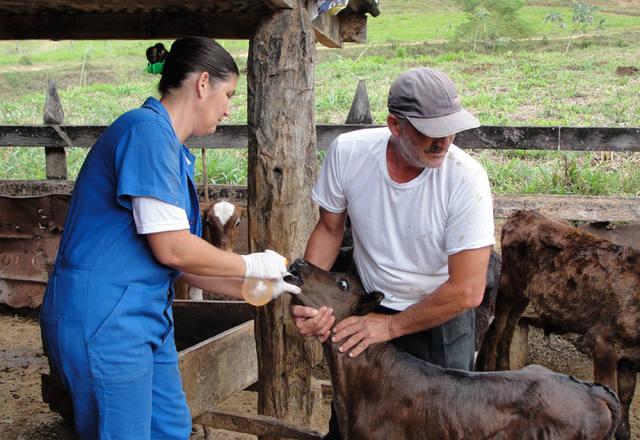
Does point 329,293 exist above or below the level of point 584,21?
below

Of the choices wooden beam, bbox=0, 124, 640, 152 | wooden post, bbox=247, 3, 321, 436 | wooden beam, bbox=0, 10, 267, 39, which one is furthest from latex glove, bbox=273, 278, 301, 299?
wooden beam, bbox=0, 124, 640, 152

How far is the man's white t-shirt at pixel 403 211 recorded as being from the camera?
2795 millimetres

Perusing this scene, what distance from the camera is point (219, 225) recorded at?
6.50 metres

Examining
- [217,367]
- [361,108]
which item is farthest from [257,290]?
[361,108]

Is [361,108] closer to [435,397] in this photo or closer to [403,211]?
[403,211]

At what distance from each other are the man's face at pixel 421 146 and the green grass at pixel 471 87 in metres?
6.37

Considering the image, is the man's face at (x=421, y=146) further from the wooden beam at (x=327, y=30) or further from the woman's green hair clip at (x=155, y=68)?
the wooden beam at (x=327, y=30)

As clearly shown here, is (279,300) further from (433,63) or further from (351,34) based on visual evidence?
(433,63)

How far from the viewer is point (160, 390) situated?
2852 millimetres

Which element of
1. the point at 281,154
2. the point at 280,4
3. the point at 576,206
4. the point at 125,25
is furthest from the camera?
the point at 576,206

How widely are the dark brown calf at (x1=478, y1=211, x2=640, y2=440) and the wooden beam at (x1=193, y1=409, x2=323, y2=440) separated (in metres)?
2.47

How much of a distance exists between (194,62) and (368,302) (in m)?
1.29

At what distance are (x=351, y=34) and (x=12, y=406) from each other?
4.50 meters

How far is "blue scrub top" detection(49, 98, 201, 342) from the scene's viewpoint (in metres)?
2.38
